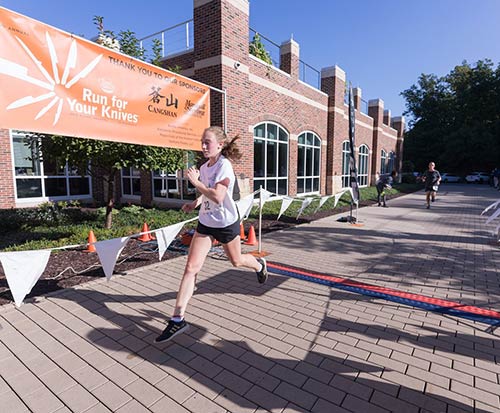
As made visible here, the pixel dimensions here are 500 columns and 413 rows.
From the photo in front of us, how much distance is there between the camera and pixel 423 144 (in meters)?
52.8

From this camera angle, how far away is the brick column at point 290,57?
45.5ft

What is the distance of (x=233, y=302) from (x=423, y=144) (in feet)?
191

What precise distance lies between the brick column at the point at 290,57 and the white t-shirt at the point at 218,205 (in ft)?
40.9

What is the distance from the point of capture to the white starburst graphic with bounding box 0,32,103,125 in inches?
144

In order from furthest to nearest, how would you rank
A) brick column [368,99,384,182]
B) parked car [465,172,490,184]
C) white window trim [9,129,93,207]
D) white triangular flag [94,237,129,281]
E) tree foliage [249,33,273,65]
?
parked car [465,172,490,184], brick column [368,99,384,182], tree foliage [249,33,273,65], white window trim [9,129,93,207], white triangular flag [94,237,129,281]

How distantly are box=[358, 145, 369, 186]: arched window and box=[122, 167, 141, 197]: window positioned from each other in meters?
16.9

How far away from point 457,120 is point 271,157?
165 ft

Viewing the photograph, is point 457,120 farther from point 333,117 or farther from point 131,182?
point 131,182

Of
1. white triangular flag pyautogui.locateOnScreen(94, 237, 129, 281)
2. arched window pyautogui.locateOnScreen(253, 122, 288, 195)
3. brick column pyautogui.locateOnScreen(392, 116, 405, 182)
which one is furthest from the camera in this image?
brick column pyautogui.locateOnScreen(392, 116, 405, 182)

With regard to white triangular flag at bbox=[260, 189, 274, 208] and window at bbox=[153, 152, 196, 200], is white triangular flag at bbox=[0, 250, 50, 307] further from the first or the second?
window at bbox=[153, 152, 196, 200]

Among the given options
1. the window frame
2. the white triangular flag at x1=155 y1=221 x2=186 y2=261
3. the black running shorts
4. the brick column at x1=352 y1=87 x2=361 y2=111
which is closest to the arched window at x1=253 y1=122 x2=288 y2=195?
the window frame

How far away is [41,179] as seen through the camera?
12.0 m

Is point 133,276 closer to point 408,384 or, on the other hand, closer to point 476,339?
point 408,384

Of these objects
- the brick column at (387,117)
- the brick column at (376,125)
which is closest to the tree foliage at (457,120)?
the brick column at (387,117)
